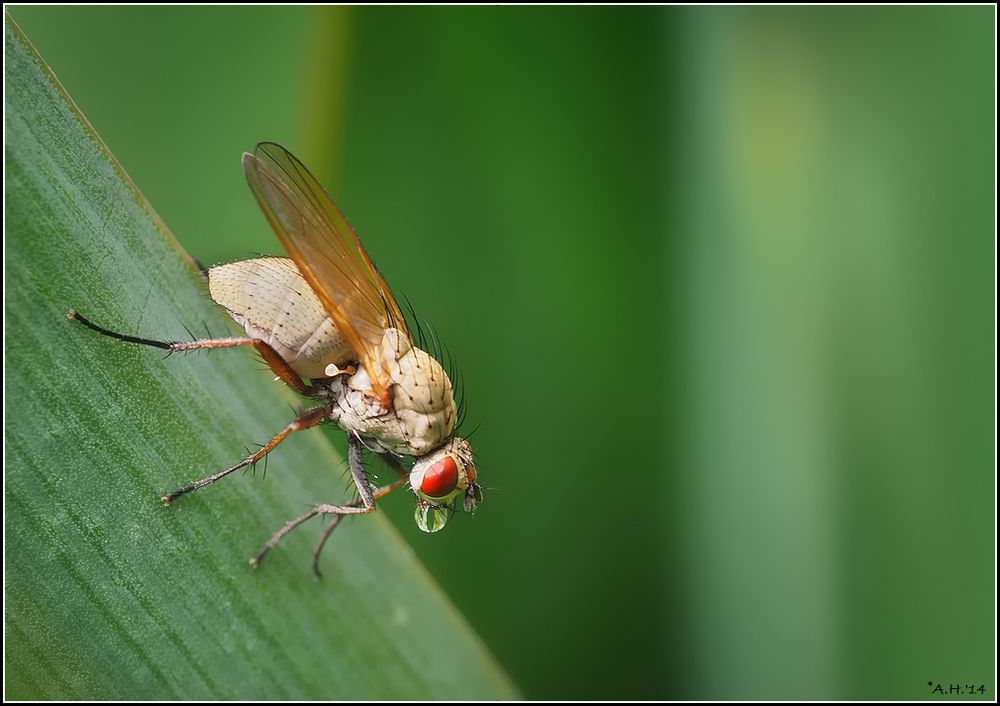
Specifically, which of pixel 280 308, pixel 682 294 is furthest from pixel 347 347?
pixel 682 294

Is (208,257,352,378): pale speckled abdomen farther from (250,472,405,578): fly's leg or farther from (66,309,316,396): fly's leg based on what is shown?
(250,472,405,578): fly's leg

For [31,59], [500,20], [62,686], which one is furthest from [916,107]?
[62,686]

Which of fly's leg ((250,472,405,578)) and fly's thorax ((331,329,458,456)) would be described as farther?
fly's thorax ((331,329,458,456))

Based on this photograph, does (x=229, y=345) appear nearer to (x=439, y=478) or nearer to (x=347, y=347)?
(x=347, y=347)

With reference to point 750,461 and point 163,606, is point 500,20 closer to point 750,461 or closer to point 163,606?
point 750,461

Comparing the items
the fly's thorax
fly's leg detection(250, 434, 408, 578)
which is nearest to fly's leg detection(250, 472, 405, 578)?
fly's leg detection(250, 434, 408, 578)

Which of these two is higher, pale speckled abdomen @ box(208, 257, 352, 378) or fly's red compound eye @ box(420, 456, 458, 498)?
pale speckled abdomen @ box(208, 257, 352, 378)
